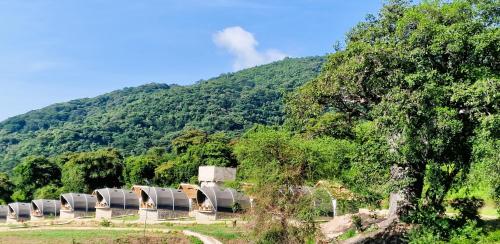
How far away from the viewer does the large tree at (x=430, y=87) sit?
2023cm

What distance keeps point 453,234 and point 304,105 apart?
9.11 metres

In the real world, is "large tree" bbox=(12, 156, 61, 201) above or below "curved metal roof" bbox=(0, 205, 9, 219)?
above

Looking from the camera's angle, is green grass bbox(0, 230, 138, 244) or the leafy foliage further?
the leafy foliage

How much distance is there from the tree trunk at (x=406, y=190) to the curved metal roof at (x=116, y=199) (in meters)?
36.6

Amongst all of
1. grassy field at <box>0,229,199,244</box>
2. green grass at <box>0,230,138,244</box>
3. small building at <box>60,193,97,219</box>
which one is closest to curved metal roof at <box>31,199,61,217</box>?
small building at <box>60,193,97,219</box>

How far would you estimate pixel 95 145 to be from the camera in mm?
138375

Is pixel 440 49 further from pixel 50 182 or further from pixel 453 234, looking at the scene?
pixel 50 182

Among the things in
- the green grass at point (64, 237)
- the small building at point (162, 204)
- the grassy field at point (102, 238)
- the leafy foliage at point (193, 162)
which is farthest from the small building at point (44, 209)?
the grassy field at point (102, 238)

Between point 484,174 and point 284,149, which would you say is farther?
point 284,149

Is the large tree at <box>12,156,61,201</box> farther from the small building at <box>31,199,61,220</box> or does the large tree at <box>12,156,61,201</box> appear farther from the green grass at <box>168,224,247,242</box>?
the green grass at <box>168,224,247,242</box>

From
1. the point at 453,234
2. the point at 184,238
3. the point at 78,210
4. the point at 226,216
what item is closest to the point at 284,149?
the point at 453,234

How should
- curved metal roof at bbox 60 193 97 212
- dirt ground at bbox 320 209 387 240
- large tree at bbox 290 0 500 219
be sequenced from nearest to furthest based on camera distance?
large tree at bbox 290 0 500 219, dirt ground at bbox 320 209 387 240, curved metal roof at bbox 60 193 97 212

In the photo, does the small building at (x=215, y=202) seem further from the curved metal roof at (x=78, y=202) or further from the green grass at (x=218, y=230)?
the curved metal roof at (x=78, y=202)

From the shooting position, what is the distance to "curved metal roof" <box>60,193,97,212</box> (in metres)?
60.1
